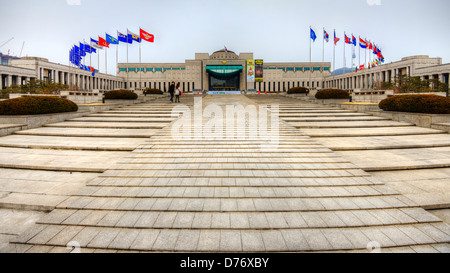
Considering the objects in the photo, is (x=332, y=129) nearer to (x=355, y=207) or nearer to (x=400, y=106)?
(x=400, y=106)

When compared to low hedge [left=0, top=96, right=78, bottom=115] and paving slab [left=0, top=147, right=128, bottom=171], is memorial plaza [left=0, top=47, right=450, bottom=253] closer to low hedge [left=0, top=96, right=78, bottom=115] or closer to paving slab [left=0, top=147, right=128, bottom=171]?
paving slab [left=0, top=147, right=128, bottom=171]

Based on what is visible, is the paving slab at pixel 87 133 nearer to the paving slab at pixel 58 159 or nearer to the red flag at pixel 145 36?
the paving slab at pixel 58 159

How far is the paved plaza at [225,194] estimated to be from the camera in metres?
3.45

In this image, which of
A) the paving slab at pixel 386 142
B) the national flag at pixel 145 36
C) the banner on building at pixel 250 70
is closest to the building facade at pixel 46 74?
the national flag at pixel 145 36

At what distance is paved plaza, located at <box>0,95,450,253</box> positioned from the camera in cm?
345

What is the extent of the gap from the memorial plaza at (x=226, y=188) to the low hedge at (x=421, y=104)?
19.4 inches

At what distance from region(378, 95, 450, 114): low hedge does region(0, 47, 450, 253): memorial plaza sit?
49cm

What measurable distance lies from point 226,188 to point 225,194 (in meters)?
0.28

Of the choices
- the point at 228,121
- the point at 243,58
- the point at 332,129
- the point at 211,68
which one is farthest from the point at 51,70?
the point at 332,129

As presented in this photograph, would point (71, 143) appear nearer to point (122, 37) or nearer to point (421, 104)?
point (421, 104)

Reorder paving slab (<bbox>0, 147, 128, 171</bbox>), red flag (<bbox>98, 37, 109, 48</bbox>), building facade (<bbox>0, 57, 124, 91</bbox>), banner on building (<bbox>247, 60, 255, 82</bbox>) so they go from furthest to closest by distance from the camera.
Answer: banner on building (<bbox>247, 60, 255, 82</bbox>) → building facade (<bbox>0, 57, 124, 91</bbox>) → red flag (<bbox>98, 37, 109, 48</bbox>) → paving slab (<bbox>0, 147, 128, 171</bbox>)

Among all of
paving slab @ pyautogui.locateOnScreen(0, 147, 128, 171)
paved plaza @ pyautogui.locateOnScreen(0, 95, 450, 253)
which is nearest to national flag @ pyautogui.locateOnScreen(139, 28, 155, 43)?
paved plaza @ pyautogui.locateOnScreen(0, 95, 450, 253)
